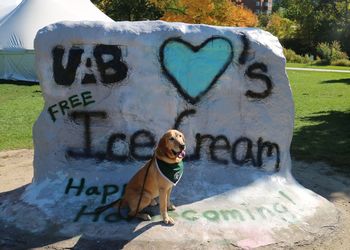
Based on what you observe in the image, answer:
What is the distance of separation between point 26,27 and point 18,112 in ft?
29.2

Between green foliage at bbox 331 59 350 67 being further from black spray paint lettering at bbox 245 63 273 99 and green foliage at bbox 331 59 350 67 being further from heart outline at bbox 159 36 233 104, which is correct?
heart outline at bbox 159 36 233 104

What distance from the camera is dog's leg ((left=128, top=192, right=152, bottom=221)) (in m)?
4.95

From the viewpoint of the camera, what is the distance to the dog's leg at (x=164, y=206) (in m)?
4.79

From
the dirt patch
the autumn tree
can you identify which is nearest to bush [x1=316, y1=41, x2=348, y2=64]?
the autumn tree

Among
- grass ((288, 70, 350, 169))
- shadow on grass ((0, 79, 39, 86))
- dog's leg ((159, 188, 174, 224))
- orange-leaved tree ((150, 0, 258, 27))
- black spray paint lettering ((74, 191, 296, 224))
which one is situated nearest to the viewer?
dog's leg ((159, 188, 174, 224))

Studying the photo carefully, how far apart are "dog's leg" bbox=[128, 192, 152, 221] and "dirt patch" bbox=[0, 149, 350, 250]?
0.45 m

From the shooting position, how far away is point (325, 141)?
33.0 feet

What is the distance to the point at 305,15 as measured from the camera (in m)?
44.2

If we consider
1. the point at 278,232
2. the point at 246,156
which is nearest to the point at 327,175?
the point at 246,156

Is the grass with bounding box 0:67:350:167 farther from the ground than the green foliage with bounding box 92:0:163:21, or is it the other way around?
the green foliage with bounding box 92:0:163:21

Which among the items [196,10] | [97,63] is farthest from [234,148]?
[196,10]

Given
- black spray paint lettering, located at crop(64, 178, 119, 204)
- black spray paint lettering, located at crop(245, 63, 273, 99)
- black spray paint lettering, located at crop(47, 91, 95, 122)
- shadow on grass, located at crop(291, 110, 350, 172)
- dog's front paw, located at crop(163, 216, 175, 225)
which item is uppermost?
black spray paint lettering, located at crop(245, 63, 273, 99)

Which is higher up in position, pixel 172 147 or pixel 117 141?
pixel 172 147

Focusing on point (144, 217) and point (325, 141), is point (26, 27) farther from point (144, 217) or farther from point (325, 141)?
point (144, 217)
